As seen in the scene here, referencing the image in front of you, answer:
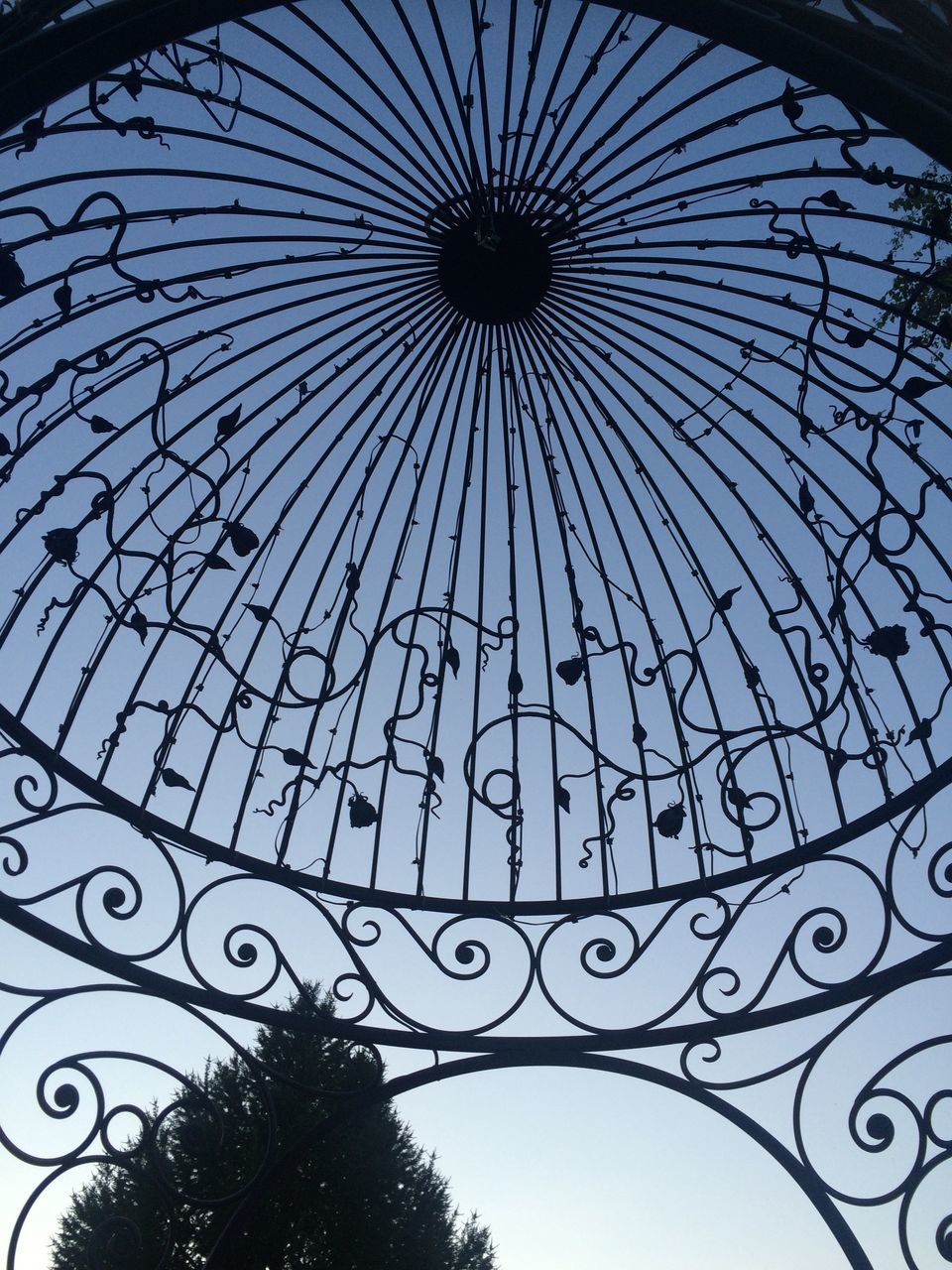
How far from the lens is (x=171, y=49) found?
3332 mm

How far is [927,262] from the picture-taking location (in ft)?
15.5

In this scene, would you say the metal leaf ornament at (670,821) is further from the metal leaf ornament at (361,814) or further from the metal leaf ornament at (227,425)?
the metal leaf ornament at (227,425)

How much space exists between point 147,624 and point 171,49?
6.71 feet

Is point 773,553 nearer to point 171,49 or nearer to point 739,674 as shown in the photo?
point 739,674

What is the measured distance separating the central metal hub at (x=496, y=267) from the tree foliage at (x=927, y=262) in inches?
50.0

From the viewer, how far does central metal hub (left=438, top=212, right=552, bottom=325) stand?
3.88 m

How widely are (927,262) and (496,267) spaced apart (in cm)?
207

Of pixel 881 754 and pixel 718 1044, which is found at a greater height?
pixel 881 754

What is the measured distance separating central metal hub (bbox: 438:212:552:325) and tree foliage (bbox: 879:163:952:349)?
4.16 feet

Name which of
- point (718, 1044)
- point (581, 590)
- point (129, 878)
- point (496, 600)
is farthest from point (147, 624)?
point (718, 1044)

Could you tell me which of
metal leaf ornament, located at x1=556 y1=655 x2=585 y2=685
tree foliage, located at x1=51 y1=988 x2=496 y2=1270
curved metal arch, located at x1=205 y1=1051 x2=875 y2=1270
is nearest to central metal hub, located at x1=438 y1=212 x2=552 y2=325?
metal leaf ornament, located at x1=556 y1=655 x2=585 y2=685

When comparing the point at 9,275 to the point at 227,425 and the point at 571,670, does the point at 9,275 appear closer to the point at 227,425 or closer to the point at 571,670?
the point at 227,425

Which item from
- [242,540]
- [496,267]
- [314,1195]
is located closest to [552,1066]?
[242,540]

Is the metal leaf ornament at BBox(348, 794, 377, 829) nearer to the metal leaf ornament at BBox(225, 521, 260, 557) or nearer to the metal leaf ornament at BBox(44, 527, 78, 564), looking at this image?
the metal leaf ornament at BBox(225, 521, 260, 557)
